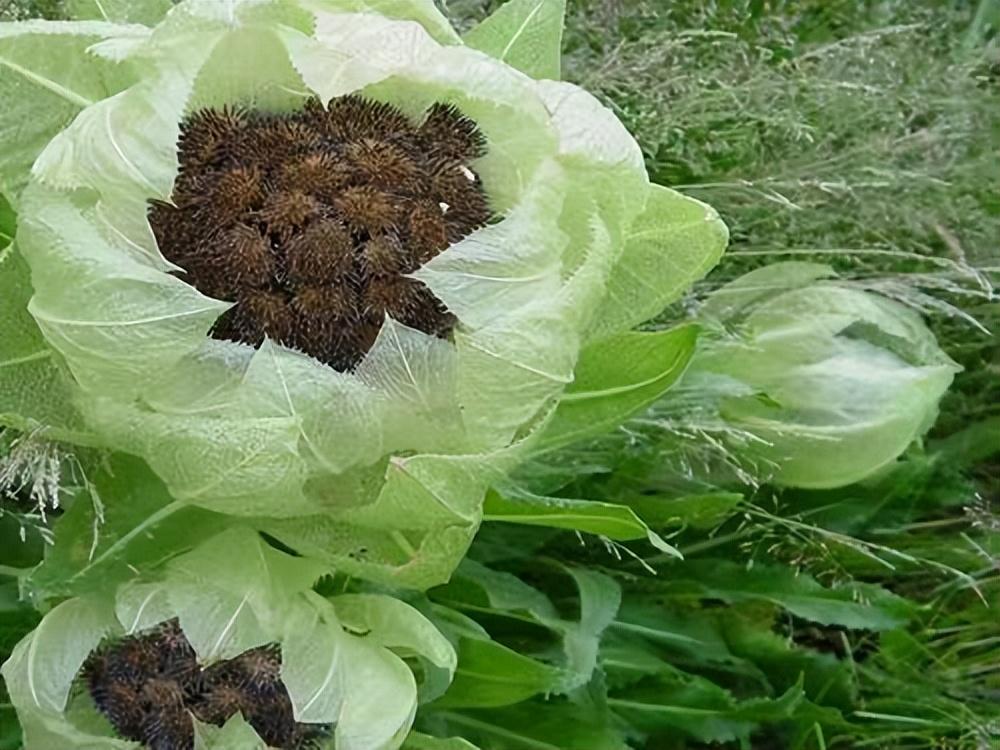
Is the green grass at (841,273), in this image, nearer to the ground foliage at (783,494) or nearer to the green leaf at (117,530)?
the ground foliage at (783,494)

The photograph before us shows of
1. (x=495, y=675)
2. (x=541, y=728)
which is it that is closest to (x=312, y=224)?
(x=495, y=675)

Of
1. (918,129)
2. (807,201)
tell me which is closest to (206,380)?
(807,201)

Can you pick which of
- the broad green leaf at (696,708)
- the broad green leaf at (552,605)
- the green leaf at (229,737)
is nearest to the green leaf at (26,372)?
the green leaf at (229,737)

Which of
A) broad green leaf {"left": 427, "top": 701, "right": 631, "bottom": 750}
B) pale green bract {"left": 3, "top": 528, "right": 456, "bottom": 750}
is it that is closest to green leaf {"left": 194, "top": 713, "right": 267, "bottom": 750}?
pale green bract {"left": 3, "top": 528, "right": 456, "bottom": 750}

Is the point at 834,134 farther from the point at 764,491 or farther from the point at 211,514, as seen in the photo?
the point at 211,514

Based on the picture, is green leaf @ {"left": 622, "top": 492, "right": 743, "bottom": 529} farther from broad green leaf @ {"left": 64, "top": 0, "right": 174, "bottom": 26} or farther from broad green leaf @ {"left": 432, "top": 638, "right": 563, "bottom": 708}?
broad green leaf @ {"left": 64, "top": 0, "right": 174, "bottom": 26}

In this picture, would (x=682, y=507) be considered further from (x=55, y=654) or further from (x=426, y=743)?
(x=55, y=654)
